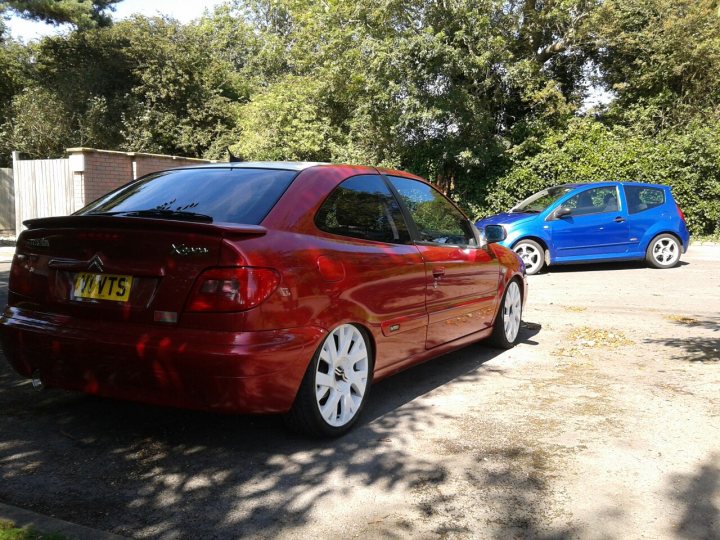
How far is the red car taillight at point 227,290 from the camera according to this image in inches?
Answer: 133

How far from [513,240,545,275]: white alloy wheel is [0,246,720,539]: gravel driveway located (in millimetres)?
6626

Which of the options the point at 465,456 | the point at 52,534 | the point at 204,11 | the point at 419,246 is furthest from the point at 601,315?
the point at 204,11

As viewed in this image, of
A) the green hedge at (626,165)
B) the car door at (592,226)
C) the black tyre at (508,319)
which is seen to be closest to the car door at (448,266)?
the black tyre at (508,319)

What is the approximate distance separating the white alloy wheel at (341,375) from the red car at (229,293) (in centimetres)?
1

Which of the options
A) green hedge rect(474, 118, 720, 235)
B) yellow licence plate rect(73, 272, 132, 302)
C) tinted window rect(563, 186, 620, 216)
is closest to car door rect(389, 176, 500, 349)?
yellow licence plate rect(73, 272, 132, 302)

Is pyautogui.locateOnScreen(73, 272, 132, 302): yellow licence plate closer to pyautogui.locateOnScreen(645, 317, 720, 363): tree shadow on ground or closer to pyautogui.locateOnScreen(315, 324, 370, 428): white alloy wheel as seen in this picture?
pyautogui.locateOnScreen(315, 324, 370, 428): white alloy wheel

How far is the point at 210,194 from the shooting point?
4.06 meters

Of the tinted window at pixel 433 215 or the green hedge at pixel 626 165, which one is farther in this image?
the green hedge at pixel 626 165

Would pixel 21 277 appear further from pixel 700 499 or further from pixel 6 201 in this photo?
pixel 6 201

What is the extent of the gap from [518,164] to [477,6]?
4.21m

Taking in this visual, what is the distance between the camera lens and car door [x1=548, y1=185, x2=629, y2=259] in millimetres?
12305

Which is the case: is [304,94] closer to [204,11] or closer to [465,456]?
[465,456]

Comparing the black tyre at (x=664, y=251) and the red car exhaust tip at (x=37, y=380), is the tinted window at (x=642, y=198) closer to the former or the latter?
the black tyre at (x=664, y=251)

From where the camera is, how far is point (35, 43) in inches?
1247
